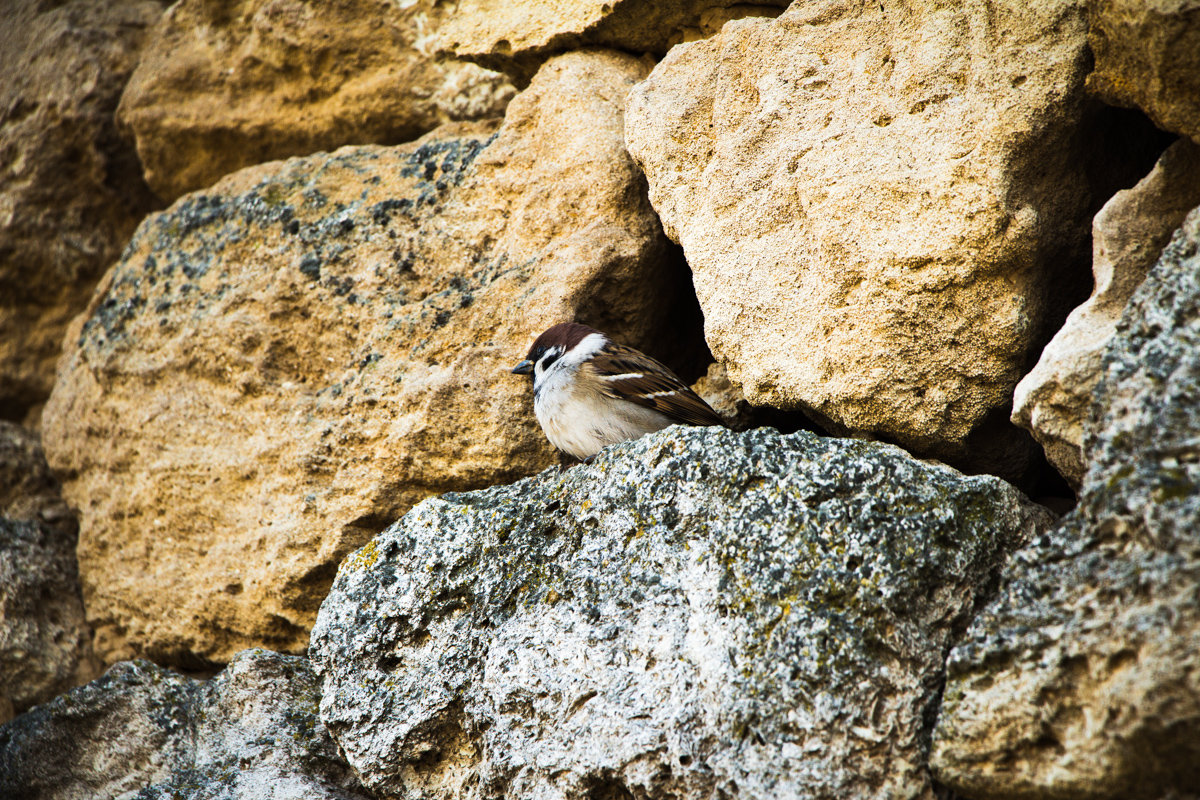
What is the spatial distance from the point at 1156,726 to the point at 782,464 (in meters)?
1.00

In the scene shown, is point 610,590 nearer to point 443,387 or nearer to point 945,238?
point 443,387

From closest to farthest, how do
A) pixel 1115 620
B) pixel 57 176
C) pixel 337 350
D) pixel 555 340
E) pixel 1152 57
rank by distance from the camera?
1. pixel 1115 620
2. pixel 1152 57
3. pixel 555 340
4. pixel 337 350
5. pixel 57 176

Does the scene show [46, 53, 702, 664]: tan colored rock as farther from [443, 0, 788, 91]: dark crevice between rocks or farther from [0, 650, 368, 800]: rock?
[0, 650, 368, 800]: rock

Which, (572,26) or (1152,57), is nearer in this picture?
(1152,57)

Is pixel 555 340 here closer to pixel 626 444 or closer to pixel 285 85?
pixel 626 444

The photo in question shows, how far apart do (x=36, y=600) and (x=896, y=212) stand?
352cm

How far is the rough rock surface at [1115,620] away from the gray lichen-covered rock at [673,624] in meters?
0.19

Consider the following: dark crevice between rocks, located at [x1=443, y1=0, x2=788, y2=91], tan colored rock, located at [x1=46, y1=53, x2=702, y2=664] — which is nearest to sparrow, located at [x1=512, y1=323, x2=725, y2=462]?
tan colored rock, located at [x1=46, y1=53, x2=702, y2=664]

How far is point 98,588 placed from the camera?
3.74 m

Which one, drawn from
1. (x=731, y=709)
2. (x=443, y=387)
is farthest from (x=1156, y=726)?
(x=443, y=387)

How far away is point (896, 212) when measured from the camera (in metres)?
2.66

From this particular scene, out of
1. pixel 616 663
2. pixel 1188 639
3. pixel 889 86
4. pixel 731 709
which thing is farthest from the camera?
pixel 889 86

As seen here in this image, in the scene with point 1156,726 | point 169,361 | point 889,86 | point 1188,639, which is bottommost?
point 1156,726

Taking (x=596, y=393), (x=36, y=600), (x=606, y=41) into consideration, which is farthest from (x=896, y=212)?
(x=36, y=600)
